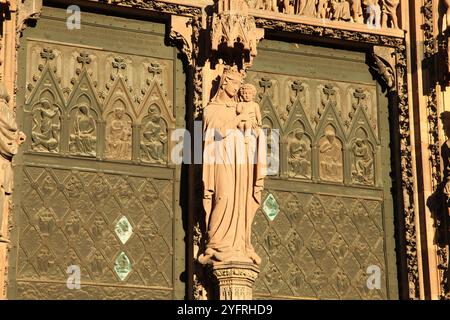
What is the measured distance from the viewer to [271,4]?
59.3 ft

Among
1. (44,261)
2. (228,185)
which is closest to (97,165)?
(44,261)

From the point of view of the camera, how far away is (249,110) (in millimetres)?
16672

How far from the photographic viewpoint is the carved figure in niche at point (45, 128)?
16.6 metres

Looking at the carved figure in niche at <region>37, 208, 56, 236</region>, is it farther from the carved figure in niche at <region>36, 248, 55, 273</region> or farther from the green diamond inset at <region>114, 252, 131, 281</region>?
the green diamond inset at <region>114, 252, 131, 281</region>

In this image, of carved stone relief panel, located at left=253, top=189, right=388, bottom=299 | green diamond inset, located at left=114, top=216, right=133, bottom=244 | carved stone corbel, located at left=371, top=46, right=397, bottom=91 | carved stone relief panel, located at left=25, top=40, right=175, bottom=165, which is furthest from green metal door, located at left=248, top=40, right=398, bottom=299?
green diamond inset, located at left=114, top=216, right=133, bottom=244

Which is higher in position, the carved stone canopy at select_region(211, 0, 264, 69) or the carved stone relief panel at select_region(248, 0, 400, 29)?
the carved stone relief panel at select_region(248, 0, 400, 29)

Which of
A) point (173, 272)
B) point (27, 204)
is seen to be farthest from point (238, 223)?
point (27, 204)

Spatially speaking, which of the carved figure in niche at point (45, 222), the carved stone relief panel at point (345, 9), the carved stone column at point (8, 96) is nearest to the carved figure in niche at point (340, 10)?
the carved stone relief panel at point (345, 9)

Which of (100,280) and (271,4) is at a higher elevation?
(271,4)

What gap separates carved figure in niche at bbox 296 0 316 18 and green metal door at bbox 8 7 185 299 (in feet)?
6.15

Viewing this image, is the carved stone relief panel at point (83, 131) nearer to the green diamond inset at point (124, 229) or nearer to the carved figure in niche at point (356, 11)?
the green diamond inset at point (124, 229)

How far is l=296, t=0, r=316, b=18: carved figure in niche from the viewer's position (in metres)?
18.2
